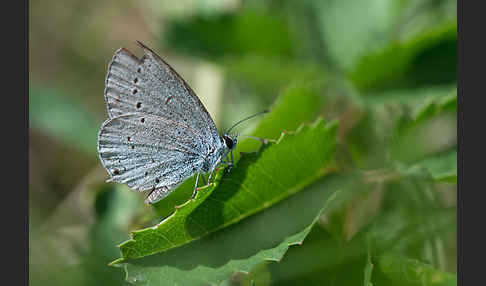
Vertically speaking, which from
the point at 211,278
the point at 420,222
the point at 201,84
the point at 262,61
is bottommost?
the point at 211,278

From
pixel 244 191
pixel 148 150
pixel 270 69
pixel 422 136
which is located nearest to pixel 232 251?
pixel 244 191

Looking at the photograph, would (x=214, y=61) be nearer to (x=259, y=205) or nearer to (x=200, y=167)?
(x=200, y=167)

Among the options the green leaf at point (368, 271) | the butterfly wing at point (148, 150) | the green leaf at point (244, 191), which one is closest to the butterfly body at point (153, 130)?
the butterfly wing at point (148, 150)

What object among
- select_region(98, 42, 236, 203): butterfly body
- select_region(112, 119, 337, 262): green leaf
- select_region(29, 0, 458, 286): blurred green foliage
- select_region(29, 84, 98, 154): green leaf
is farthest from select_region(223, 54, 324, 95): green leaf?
select_region(29, 84, 98, 154): green leaf

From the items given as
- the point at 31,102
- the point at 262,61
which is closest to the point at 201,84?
the point at 262,61

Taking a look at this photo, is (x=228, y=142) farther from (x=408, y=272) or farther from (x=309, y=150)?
(x=408, y=272)

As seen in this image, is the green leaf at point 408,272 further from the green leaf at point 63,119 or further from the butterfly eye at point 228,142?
the green leaf at point 63,119
